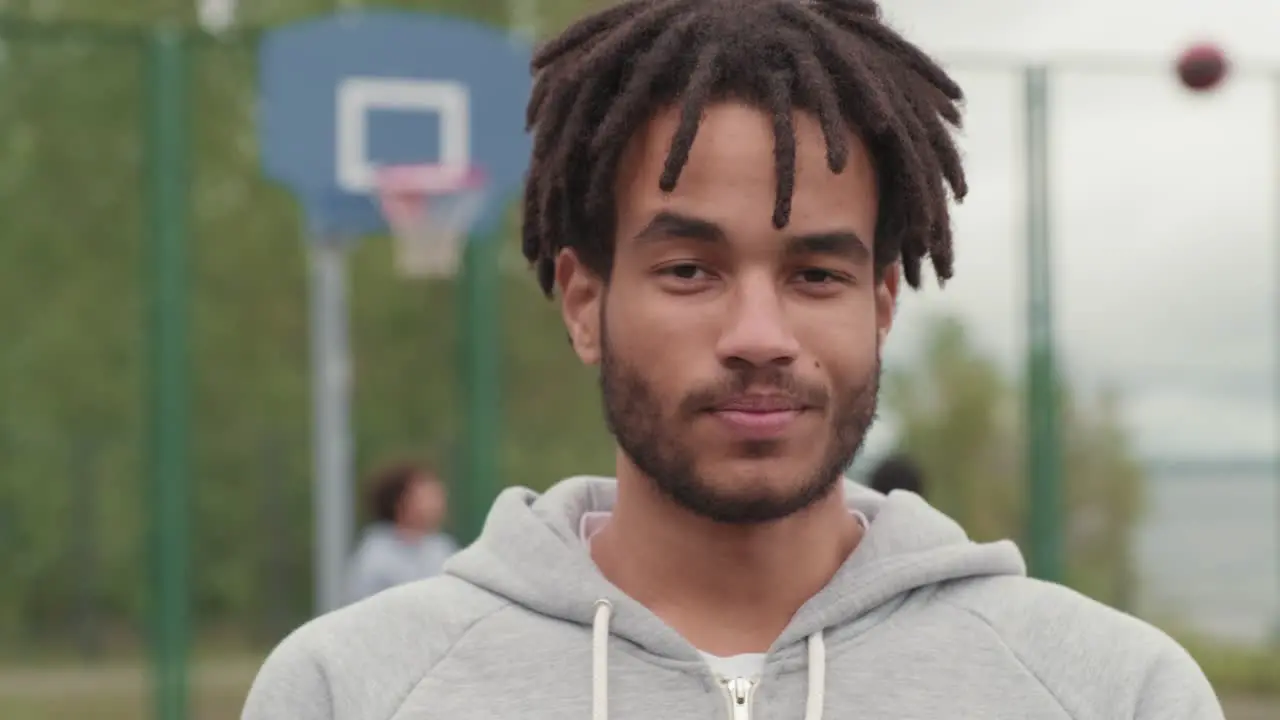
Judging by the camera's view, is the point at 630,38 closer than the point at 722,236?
No

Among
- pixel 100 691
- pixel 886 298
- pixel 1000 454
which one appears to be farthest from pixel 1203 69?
pixel 100 691

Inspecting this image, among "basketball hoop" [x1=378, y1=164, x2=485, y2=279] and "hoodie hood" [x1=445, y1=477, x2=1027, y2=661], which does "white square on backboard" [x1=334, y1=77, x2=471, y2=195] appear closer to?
"basketball hoop" [x1=378, y1=164, x2=485, y2=279]

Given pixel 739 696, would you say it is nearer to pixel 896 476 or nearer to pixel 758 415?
pixel 758 415

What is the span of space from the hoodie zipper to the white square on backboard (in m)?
6.56

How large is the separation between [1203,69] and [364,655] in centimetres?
431

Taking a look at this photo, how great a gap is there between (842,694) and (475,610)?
1.20ft

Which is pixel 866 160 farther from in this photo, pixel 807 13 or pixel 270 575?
pixel 270 575

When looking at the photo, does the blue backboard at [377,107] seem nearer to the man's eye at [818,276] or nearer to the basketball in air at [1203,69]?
the basketball in air at [1203,69]

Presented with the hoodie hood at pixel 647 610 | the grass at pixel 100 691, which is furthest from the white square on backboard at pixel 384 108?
the hoodie hood at pixel 647 610

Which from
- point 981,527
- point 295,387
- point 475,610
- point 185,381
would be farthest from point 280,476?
point 475,610

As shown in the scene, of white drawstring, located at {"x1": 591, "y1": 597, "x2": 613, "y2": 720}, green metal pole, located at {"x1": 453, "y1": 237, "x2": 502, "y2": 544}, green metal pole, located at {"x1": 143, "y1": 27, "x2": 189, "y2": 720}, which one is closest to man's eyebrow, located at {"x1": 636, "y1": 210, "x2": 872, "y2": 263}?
white drawstring, located at {"x1": 591, "y1": 597, "x2": 613, "y2": 720}

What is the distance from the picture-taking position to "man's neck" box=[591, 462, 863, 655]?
2.00m

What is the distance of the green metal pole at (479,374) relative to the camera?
9.25 m

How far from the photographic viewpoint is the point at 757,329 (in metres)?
1.87
